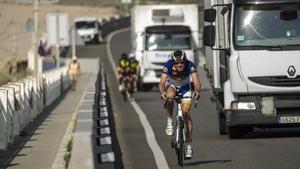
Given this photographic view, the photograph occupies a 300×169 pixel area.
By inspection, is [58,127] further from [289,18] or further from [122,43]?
[122,43]

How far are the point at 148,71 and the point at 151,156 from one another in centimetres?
2598

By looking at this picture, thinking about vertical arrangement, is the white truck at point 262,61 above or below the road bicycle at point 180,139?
above

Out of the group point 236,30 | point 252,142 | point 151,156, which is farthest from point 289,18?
point 151,156

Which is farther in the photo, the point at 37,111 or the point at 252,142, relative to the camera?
the point at 37,111

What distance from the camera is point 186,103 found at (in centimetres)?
1536

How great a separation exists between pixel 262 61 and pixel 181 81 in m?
3.55

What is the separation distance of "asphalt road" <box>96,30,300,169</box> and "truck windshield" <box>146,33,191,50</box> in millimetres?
13161

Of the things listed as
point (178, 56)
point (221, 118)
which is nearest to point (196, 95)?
point (178, 56)

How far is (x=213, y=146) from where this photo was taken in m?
18.2

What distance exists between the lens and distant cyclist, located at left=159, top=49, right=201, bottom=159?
1529 centimetres

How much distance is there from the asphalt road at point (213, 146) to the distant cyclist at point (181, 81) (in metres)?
0.78

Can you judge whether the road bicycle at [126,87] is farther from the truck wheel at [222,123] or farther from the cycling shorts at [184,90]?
the cycling shorts at [184,90]

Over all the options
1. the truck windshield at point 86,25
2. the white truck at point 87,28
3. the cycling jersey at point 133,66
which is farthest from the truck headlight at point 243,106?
the truck windshield at point 86,25

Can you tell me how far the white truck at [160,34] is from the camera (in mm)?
41031
